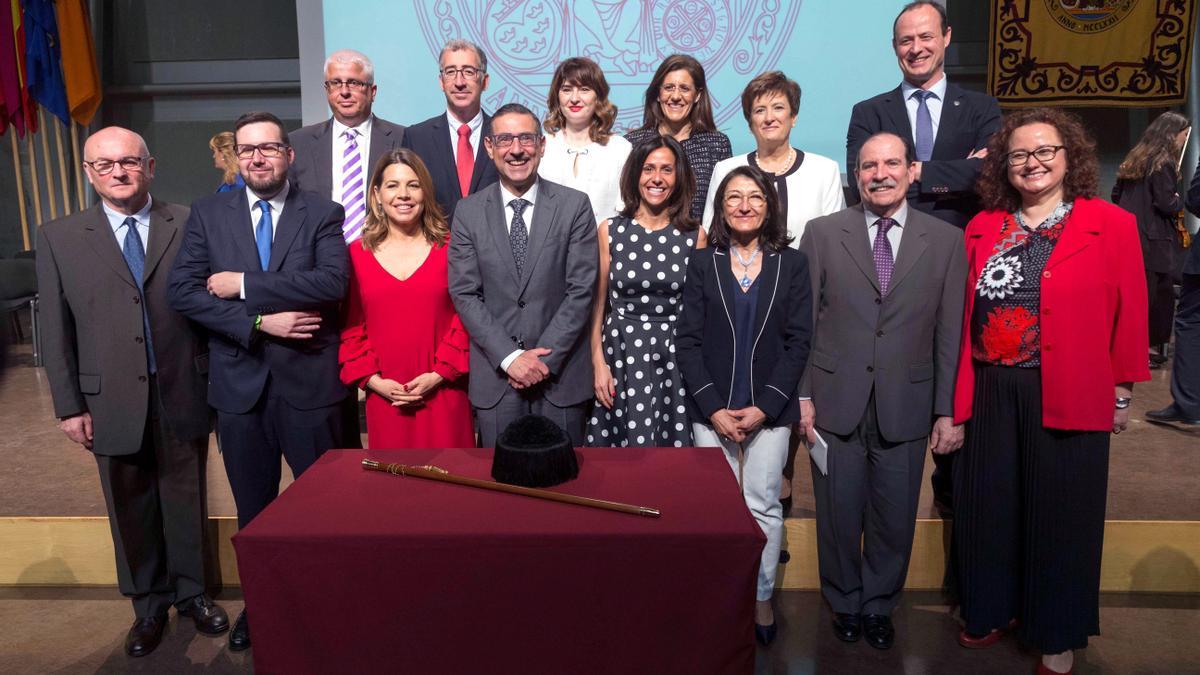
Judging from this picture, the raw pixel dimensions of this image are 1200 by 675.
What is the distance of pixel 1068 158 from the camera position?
2398mm

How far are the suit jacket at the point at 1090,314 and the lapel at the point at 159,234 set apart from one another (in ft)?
8.15

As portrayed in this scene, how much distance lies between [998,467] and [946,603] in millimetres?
690

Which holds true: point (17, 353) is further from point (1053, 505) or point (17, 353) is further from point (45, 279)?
point (1053, 505)

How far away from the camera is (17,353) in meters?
7.06

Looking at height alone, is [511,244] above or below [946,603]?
above

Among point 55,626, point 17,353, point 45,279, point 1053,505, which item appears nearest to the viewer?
point 1053,505

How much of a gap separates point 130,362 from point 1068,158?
269cm

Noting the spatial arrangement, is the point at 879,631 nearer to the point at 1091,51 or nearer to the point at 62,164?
the point at 1091,51

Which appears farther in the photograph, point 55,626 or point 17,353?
point 17,353

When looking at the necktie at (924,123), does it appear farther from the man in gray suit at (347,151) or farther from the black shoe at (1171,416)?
the black shoe at (1171,416)

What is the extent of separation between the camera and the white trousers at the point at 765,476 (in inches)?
105

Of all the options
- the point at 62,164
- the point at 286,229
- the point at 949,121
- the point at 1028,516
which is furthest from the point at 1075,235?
the point at 62,164

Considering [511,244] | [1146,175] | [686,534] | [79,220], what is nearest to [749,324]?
[511,244]

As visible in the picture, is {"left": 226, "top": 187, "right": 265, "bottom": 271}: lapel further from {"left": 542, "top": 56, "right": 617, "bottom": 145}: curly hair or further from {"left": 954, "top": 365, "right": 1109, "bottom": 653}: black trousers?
{"left": 954, "top": 365, "right": 1109, "bottom": 653}: black trousers
